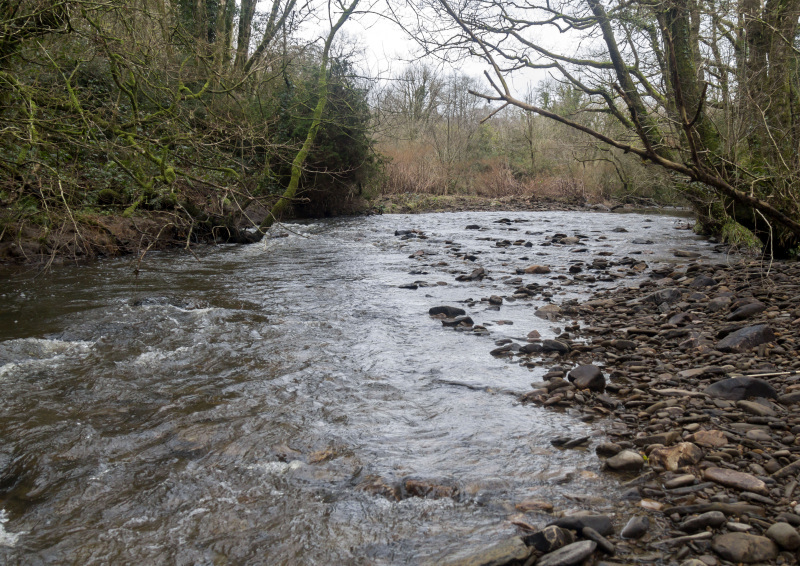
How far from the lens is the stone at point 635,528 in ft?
8.29

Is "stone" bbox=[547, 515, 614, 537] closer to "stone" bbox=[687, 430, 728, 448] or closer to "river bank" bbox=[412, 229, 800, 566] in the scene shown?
"river bank" bbox=[412, 229, 800, 566]

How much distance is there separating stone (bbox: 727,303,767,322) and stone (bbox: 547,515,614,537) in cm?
370

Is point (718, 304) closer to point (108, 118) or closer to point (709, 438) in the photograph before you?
point (709, 438)

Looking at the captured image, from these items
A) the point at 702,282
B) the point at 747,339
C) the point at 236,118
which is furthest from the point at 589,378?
the point at 236,118

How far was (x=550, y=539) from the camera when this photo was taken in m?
2.50

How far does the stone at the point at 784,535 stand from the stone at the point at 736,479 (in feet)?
1.18

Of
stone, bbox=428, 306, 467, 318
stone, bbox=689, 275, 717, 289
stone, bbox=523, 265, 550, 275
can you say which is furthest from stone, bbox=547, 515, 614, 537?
stone, bbox=523, 265, 550, 275

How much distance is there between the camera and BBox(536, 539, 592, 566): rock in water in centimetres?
234

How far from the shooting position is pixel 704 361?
4535 mm

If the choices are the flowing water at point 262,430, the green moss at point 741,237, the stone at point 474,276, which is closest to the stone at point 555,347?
the flowing water at point 262,430

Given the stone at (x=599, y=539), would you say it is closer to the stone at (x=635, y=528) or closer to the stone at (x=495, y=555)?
the stone at (x=635, y=528)

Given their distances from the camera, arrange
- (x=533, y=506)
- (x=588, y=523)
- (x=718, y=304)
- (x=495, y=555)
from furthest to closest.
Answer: (x=718, y=304) → (x=533, y=506) → (x=588, y=523) → (x=495, y=555)

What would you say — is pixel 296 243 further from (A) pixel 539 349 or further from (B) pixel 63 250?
(A) pixel 539 349

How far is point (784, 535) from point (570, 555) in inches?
34.1
